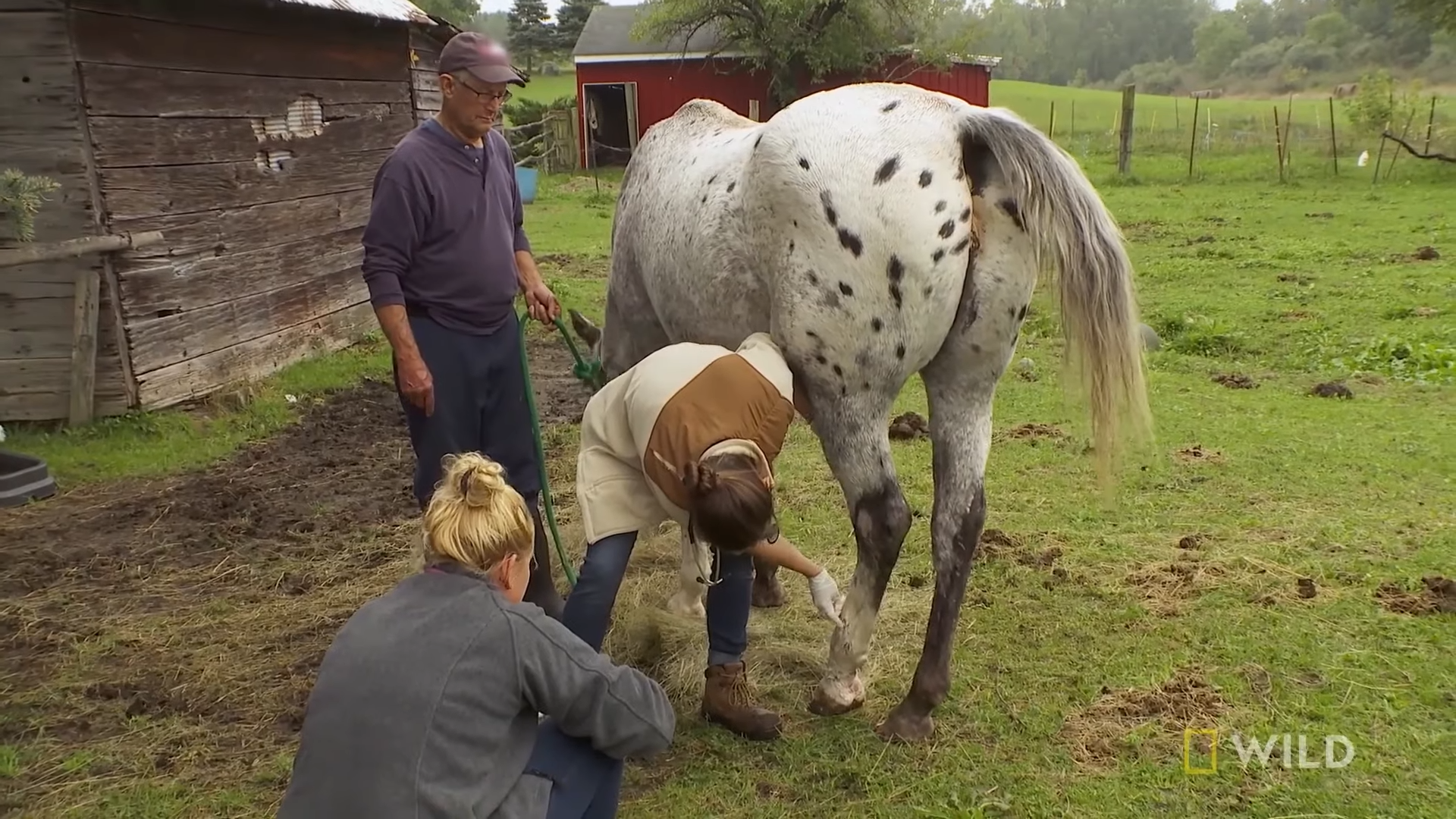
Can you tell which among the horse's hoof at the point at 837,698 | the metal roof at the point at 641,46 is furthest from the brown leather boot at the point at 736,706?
the metal roof at the point at 641,46

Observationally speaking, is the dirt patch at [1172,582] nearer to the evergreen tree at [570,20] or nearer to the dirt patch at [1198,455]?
the dirt patch at [1198,455]

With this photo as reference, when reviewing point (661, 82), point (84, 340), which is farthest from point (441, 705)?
point (661, 82)

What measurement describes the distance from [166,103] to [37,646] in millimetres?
3690

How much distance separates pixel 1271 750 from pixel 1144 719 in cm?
32

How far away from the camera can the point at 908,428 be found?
560 cm

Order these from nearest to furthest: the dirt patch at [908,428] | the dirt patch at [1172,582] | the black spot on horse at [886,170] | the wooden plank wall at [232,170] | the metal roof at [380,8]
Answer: the black spot on horse at [886,170] < the dirt patch at [1172,582] < the dirt patch at [908,428] < the wooden plank wall at [232,170] < the metal roof at [380,8]

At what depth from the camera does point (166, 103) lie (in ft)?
19.8

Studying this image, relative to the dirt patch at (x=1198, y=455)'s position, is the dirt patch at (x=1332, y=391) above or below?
above

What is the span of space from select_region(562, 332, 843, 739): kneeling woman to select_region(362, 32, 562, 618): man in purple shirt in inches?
29.3

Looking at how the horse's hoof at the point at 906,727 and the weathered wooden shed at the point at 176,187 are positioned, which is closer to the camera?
the horse's hoof at the point at 906,727

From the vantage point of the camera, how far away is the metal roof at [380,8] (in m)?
6.75

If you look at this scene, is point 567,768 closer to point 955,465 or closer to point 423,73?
point 955,465

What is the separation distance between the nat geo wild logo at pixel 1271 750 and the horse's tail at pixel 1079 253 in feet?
2.66

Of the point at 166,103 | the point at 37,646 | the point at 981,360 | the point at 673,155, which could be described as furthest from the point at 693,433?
the point at 166,103
